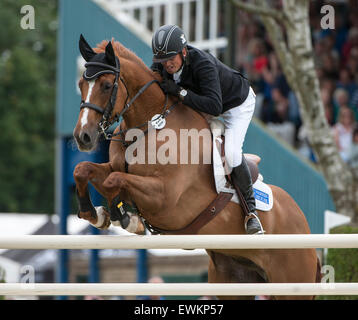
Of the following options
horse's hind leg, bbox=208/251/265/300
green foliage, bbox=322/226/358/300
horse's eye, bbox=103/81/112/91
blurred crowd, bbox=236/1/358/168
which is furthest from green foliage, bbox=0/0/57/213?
horse's eye, bbox=103/81/112/91

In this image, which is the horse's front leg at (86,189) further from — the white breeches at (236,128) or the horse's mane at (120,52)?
the white breeches at (236,128)

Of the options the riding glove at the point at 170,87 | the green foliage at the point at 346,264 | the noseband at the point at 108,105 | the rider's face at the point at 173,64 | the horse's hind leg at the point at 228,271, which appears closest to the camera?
the noseband at the point at 108,105

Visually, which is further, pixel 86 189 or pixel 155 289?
pixel 86 189

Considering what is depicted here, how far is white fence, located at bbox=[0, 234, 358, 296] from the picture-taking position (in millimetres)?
3979

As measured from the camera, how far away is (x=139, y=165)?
4.68m

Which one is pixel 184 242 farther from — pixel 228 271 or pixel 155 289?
pixel 228 271

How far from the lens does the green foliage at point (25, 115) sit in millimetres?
23297

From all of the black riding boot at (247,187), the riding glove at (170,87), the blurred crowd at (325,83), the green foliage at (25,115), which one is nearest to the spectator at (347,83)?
the blurred crowd at (325,83)

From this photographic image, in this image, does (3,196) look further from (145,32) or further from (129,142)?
(129,142)

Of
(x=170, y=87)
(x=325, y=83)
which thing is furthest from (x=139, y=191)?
(x=325, y=83)

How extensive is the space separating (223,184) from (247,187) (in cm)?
19

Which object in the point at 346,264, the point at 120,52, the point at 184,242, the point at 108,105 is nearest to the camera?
the point at 184,242

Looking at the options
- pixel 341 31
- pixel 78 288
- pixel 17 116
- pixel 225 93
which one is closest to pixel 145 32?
pixel 341 31

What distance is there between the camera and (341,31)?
404 inches
